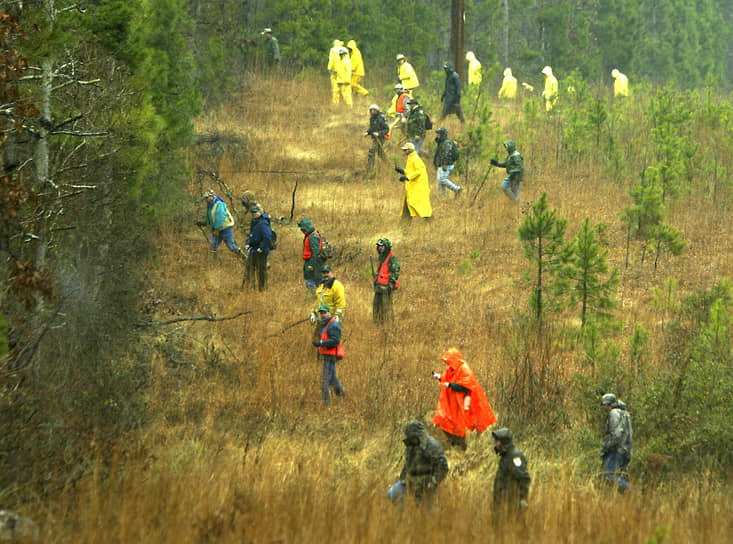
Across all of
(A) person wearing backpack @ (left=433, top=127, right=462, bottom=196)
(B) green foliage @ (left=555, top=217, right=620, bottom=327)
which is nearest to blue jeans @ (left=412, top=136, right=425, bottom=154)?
(A) person wearing backpack @ (left=433, top=127, right=462, bottom=196)

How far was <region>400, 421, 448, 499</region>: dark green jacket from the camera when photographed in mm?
7586

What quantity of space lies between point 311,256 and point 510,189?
532 centimetres

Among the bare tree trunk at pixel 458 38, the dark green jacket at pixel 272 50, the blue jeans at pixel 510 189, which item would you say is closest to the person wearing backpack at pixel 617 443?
the blue jeans at pixel 510 189

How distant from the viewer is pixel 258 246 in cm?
1482

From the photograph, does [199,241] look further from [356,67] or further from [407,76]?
[356,67]

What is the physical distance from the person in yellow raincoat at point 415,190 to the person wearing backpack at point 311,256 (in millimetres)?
3303

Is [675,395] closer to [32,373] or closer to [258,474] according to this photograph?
[258,474]

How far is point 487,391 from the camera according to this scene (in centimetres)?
1144

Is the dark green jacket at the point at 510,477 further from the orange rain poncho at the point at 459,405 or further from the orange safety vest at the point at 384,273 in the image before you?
the orange safety vest at the point at 384,273

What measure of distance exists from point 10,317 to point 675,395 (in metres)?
6.97

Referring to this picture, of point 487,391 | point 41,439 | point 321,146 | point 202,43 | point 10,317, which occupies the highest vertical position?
point 202,43

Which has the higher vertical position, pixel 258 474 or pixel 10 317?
pixel 10 317

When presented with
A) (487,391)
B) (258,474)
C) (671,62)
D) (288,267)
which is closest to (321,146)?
(288,267)

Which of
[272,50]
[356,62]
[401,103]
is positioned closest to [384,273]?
[401,103]
